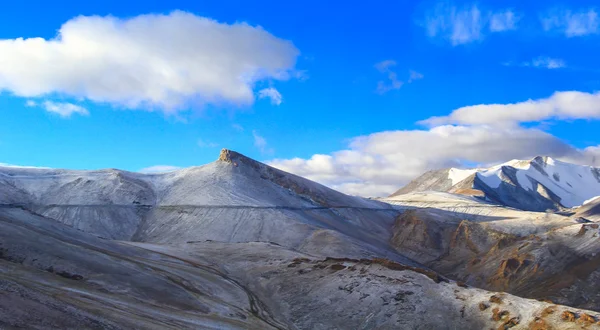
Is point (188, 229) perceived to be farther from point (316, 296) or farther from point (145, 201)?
point (316, 296)

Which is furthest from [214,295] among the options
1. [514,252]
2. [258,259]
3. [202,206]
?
[202,206]

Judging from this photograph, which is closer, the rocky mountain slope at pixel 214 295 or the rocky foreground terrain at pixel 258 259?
the rocky mountain slope at pixel 214 295

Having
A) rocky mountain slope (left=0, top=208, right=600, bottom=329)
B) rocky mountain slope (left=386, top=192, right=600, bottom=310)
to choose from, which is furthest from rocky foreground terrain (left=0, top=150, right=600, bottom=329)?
rocky mountain slope (left=386, top=192, right=600, bottom=310)

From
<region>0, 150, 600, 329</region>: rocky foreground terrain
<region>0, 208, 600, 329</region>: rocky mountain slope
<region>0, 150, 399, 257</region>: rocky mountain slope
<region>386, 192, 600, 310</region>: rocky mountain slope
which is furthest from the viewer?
<region>0, 150, 399, 257</region>: rocky mountain slope

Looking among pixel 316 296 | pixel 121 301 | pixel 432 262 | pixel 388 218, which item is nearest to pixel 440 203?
pixel 388 218

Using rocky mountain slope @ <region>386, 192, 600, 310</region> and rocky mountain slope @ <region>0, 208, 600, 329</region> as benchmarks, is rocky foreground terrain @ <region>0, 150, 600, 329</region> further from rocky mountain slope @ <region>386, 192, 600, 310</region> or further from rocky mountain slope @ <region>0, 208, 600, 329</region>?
rocky mountain slope @ <region>386, 192, 600, 310</region>

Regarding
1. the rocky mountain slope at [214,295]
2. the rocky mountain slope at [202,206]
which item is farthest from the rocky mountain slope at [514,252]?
the rocky mountain slope at [214,295]

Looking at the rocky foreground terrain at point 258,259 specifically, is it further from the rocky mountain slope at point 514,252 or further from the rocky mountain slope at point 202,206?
the rocky mountain slope at point 202,206

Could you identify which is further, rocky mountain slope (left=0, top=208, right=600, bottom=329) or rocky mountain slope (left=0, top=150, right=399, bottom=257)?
rocky mountain slope (left=0, top=150, right=399, bottom=257)

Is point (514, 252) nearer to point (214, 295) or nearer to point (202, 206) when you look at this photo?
point (202, 206)
